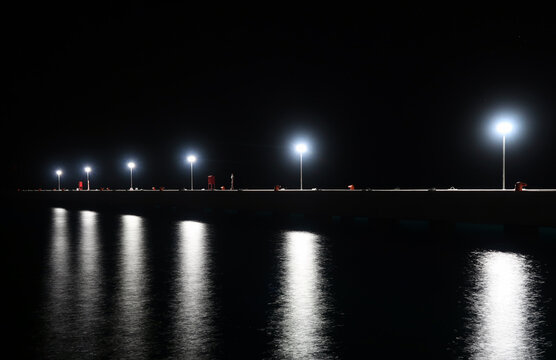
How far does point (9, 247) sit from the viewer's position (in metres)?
17.2

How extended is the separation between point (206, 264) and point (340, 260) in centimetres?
293

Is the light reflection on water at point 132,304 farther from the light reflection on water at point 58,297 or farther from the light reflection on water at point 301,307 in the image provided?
the light reflection on water at point 301,307

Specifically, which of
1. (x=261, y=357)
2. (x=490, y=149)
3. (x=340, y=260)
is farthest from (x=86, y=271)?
(x=490, y=149)

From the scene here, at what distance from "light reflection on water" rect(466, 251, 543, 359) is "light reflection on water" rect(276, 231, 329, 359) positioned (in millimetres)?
1606

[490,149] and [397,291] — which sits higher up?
[490,149]

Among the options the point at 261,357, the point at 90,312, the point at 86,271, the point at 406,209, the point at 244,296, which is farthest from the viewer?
the point at 406,209

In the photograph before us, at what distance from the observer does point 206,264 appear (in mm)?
12984

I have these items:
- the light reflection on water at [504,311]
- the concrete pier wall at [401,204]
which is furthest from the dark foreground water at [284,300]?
the concrete pier wall at [401,204]

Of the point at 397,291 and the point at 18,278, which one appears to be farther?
the point at 18,278

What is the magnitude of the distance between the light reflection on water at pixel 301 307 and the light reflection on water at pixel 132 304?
1.50m

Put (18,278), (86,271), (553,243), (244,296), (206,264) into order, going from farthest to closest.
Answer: (553,243)
(206,264)
(86,271)
(18,278)
(244,296)

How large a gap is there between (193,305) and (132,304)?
0.88 meters

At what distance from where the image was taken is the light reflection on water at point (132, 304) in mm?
6258

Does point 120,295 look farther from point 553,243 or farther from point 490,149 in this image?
point 490,149
